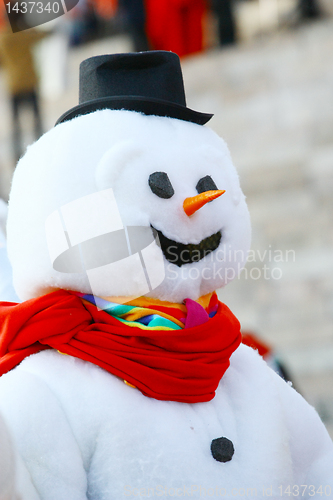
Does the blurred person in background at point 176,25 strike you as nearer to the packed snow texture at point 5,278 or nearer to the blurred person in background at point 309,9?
the blurred person in background at point 309,9

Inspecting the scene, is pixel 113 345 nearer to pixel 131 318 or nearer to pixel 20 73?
pixel 131 318

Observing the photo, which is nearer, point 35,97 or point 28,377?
point 28,377

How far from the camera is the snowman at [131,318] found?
24.8 inches

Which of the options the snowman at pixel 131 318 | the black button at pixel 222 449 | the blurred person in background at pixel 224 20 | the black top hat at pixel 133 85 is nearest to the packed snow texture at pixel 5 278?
the snowman at pixel 131 318

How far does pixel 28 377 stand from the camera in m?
0.63

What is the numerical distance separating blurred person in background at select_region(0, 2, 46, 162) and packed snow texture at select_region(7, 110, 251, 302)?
1997 mm

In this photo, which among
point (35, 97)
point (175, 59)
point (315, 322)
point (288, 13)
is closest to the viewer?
point (175, 59)

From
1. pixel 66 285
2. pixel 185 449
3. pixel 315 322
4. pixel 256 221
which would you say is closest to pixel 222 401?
pixel 185 449

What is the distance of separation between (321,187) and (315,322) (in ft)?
2.14

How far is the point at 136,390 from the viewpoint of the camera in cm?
67

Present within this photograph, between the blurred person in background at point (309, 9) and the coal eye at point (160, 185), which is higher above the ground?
the coal eye at point (160, 185)

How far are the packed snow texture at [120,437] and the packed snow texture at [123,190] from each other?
0.12m

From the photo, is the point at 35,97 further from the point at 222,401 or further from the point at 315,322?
the point at 222,401

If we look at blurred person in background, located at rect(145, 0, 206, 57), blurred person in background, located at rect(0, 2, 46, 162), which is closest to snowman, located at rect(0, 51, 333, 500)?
blurred person in background, located at rect(0, 2, 46, 162)
